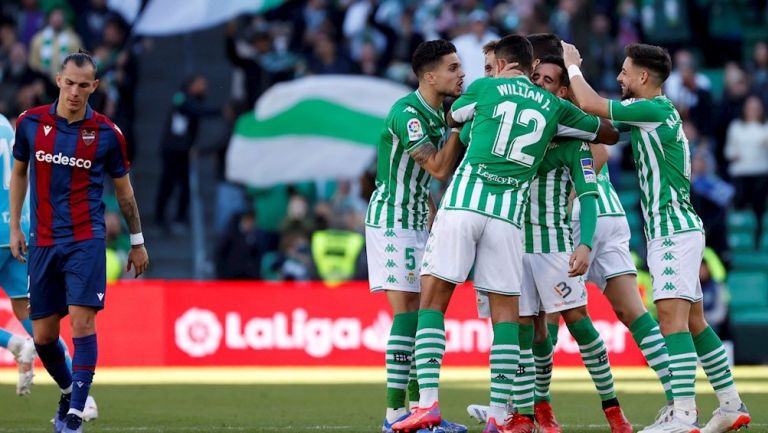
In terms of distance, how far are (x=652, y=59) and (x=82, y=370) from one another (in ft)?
13.3

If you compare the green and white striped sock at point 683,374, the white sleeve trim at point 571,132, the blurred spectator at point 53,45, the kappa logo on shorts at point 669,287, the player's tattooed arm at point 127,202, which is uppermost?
the blurred spectator at point 53,45

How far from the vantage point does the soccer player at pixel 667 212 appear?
888 centimetres

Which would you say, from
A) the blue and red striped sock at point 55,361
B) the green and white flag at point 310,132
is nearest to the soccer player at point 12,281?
the blue and red striped sock at point 55,361

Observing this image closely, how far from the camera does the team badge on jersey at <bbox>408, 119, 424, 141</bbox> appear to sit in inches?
356

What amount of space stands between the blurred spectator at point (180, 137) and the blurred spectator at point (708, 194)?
691 cm

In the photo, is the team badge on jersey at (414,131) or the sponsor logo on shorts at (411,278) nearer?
the team badge on jersey at (414,131)

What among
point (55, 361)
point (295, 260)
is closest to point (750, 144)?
point (295, 260)

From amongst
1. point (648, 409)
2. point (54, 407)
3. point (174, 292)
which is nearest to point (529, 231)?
point (648, 409)

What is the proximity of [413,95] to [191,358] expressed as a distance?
29.3ft

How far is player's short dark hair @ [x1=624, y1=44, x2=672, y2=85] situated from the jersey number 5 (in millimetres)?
924

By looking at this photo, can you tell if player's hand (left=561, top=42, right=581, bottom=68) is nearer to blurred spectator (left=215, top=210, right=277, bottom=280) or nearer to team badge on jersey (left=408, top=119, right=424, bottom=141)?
team badge on jersey (left=408, top=119, right=424, bottom=141)

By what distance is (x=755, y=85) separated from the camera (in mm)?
22203

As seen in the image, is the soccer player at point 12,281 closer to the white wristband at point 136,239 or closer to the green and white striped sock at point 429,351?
the white wristband at point 136,239

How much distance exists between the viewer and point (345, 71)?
2173 centimetres
